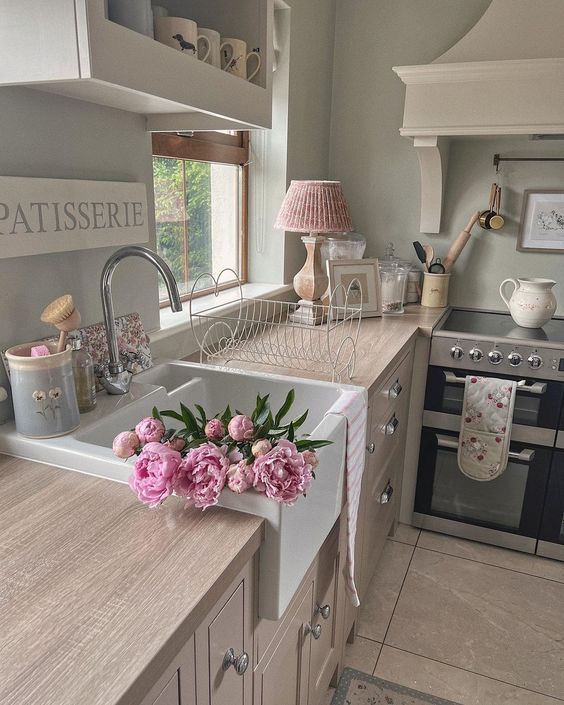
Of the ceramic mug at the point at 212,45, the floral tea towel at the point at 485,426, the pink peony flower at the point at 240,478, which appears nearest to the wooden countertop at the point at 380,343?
the floral tea towel at the point at 485,426

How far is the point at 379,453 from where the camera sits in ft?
5.94

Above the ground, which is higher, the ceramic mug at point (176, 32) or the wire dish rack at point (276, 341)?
the ceramic mug at point (176, 32)

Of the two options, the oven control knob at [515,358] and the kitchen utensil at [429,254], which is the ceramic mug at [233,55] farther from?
the kitchen utensil at [429,254]

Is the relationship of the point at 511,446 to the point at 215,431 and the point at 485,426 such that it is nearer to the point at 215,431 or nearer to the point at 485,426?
the point at 485,426

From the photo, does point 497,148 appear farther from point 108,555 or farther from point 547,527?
Result: point 108,555

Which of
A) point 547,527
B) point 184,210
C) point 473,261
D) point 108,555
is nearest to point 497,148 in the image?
point 473,261

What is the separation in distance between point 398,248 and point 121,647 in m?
2.41

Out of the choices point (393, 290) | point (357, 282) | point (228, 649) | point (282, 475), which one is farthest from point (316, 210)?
point (228, 649)

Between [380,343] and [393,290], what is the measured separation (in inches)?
22.1

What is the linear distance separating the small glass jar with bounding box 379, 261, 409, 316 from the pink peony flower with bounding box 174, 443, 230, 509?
166 cm

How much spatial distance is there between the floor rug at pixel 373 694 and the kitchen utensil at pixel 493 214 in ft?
6.12

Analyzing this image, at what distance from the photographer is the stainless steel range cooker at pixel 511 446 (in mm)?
2064

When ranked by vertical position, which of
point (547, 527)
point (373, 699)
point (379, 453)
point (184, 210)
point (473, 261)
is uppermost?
point (184, 210)

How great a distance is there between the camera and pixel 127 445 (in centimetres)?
Result: 89
